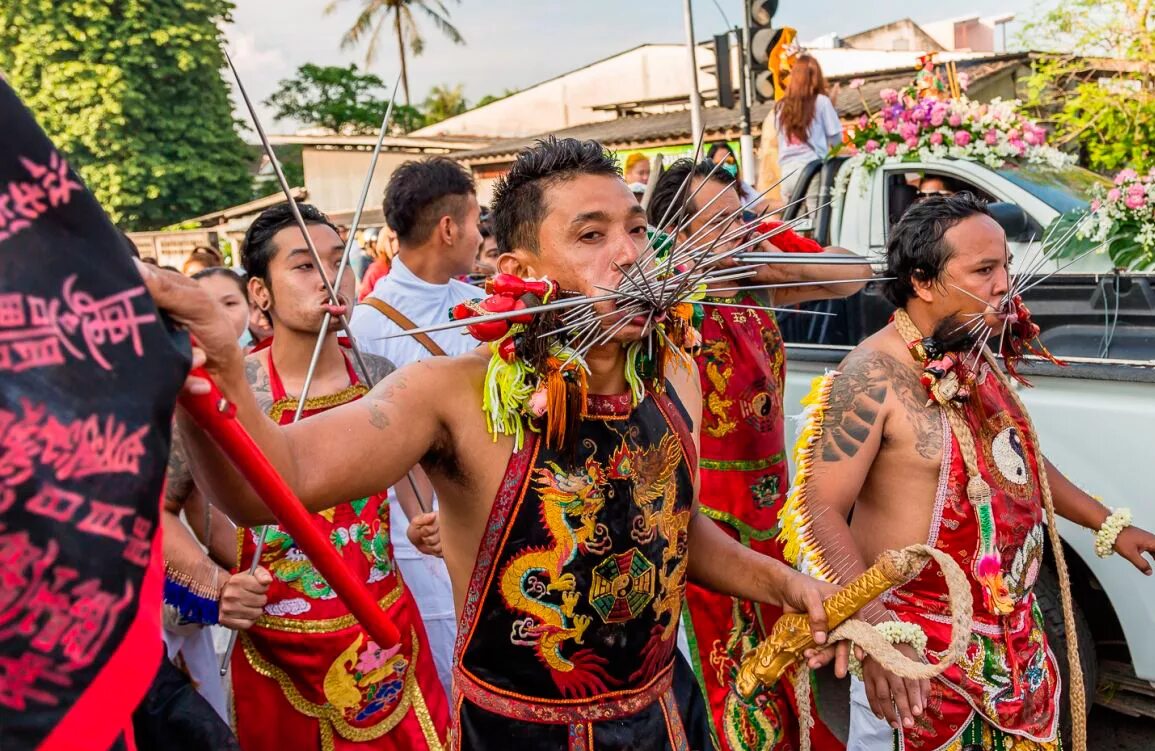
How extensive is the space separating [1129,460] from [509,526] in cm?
261

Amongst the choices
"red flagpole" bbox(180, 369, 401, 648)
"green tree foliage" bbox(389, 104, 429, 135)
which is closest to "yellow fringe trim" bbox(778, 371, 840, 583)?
"red flagpole" bbox(180, 369, 401, 648)

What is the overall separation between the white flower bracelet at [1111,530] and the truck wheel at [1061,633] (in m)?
0.69

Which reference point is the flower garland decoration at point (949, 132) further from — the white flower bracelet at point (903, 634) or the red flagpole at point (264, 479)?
the red flagpole at point (264, 479)

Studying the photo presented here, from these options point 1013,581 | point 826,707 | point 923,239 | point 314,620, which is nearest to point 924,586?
point 1013,581

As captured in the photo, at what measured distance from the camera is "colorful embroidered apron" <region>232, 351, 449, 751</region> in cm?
319

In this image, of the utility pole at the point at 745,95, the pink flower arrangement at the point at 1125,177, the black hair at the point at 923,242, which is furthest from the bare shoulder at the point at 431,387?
the utility pole at the point at 745,95

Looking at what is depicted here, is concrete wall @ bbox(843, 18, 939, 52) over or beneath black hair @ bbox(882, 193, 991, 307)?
over

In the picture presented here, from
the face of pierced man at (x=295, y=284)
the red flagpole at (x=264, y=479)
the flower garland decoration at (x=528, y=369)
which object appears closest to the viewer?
the red flagpole at (x=264, y=479)

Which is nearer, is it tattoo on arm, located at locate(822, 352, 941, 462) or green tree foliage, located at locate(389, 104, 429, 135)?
tattoo on arm, located at locate(822, 352, 941, 462)

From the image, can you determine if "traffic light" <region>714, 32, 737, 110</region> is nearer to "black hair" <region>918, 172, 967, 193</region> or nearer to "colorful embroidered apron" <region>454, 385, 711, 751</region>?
"black hair" <region>918, 172, 967, 193</region>

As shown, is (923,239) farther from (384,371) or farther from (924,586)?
(384,371)

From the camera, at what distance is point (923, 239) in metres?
3.18

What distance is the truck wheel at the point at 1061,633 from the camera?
3.90 metres

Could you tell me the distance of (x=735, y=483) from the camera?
13.5 ft
